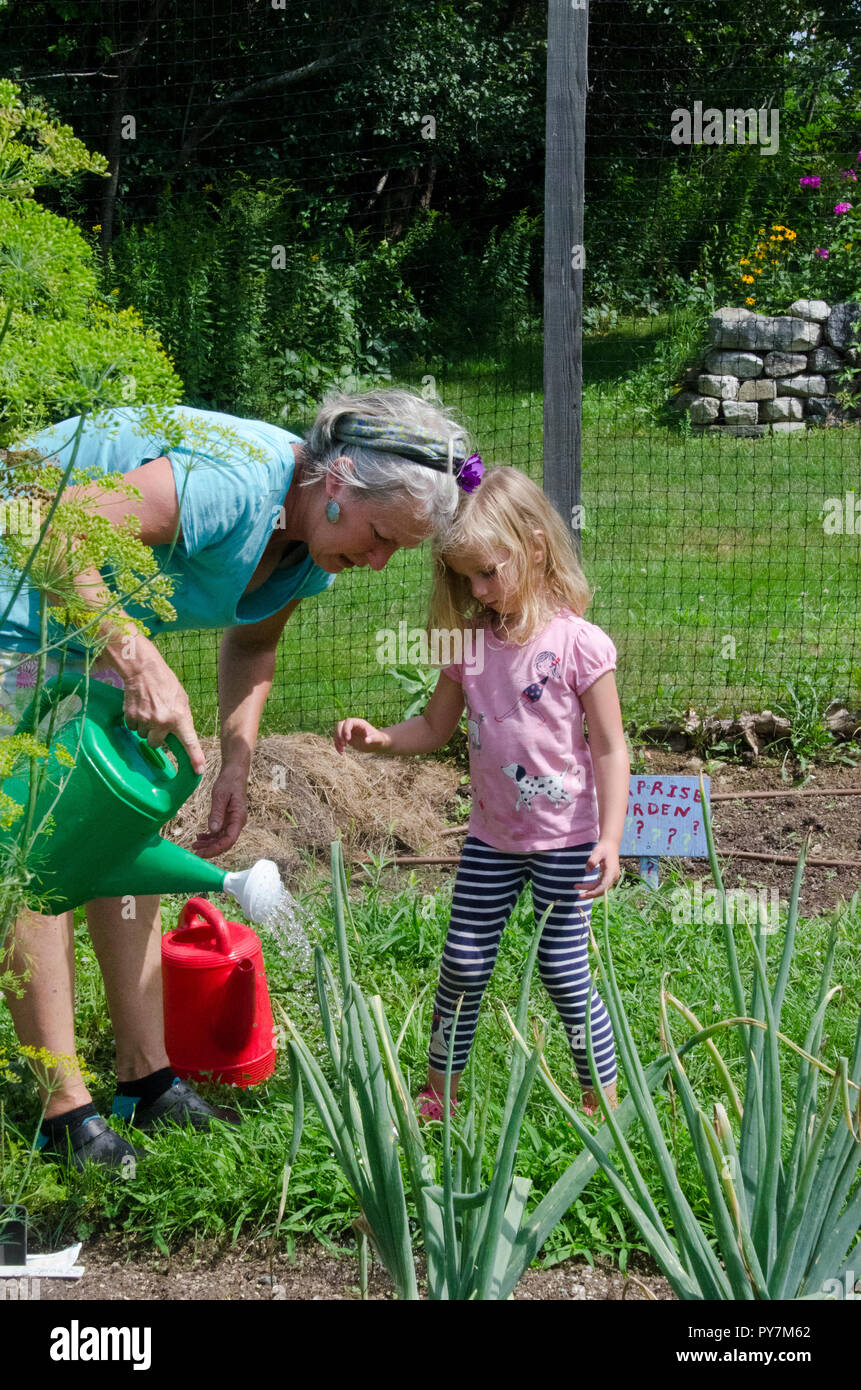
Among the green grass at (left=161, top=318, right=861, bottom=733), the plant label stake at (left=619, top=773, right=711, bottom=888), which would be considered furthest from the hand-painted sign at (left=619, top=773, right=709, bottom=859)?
the green grass at (left=161, top=318, right=861, bottom=733)

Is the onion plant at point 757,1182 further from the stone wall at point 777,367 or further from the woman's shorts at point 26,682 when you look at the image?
the stone wall at point 777,367

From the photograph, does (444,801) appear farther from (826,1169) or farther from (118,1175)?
(826,1169)

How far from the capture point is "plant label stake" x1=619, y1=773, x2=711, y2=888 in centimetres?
315

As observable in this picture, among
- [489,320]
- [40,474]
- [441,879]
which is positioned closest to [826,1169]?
[40,474]

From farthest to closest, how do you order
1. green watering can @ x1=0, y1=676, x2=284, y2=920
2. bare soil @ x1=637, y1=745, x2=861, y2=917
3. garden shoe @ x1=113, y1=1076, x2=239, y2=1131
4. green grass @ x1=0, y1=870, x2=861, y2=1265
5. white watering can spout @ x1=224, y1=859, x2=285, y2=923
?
bare soil @ x1=637, y1=745, x2=861, y2=917 < garden shoe @ x1=113, y1=1076, x2=239, y2=1131 < white watering can spout @ x1=224, y1=859, x2=285, y2=923 < green grass @ x1=0, y1=870, x2=861, y2=1265 < green watering can @ x1=0, y1=676, x2=284, y2=920

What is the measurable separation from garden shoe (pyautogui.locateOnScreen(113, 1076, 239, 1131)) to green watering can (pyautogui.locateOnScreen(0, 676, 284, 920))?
0.51 m

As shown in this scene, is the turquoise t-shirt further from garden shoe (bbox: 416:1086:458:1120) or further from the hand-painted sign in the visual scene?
the hand-painted sign

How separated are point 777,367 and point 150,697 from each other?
297 inches

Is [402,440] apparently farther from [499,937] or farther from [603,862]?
[499,937]

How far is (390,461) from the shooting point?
78.5 inches

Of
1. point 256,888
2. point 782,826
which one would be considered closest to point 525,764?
point 256,888

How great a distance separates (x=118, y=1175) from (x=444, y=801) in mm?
1999

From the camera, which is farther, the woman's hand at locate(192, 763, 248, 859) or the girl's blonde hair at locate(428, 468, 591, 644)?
the woman's hand at locate(192, 763, 248, 859)

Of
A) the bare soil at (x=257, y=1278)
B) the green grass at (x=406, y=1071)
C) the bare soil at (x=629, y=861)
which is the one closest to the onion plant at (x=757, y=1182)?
the green grass at (x=406, y=1071)
